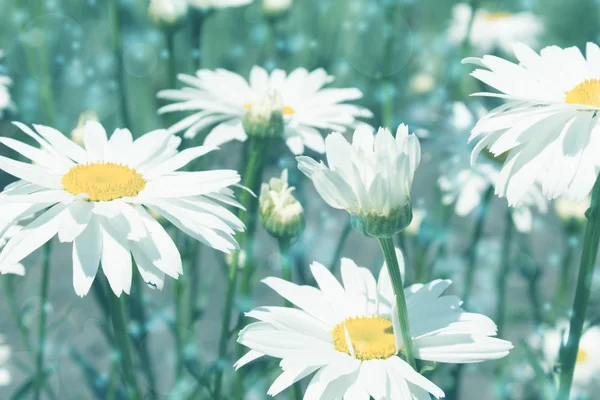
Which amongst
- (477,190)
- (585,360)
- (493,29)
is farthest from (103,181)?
(493,29)

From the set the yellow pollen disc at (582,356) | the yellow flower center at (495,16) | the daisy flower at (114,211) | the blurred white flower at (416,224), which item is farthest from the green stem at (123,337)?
the yellow flower center at (495,16)

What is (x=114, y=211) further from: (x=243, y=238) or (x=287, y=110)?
(x=287, y=110)

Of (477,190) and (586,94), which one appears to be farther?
(477,190)

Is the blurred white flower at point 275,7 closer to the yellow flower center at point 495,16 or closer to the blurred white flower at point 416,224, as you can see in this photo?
the blurred white flower at point 416,224

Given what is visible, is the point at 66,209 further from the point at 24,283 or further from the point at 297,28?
the point at 297,28

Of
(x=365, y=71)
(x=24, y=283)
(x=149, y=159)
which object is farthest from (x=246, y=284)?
(x=365, y=71)

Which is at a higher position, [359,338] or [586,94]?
[586,94]

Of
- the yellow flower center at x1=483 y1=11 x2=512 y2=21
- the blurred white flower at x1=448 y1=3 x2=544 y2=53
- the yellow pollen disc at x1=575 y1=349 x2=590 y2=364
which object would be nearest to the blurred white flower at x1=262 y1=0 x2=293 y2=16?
the yellow pollen disc at x1=575 y1=349 x2=590 y2=364
